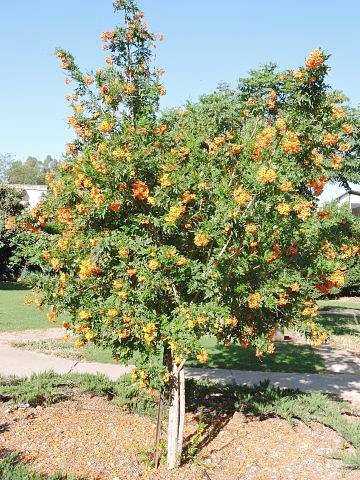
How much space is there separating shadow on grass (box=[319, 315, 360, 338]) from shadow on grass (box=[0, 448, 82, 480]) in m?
9.52

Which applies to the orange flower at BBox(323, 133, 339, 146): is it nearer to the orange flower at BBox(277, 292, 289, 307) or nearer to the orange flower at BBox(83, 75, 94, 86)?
the orange flower at BBox(277, 292, 289, 307)

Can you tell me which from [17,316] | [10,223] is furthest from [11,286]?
[10,223]

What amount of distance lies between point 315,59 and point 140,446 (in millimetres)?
4784

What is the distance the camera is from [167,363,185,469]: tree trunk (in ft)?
17.6

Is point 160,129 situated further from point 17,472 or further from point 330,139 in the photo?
point 17,472

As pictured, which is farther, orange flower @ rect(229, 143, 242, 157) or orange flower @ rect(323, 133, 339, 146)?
orange flower @ rect(323, 133, 339, 146)

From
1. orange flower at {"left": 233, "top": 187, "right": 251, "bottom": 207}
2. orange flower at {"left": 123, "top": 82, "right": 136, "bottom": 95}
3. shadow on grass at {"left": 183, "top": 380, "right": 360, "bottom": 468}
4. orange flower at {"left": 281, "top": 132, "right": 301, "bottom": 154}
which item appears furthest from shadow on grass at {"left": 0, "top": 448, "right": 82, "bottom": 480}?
orange flower at {"left": 123, "top": 82, "right": 136, "bottom": 95}

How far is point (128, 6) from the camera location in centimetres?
551

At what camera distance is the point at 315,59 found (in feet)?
16.2

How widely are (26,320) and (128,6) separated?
11.5 metres

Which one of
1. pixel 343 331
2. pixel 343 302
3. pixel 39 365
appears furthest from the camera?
pixel 343 302

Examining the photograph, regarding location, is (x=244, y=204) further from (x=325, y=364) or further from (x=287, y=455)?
(x=325, y=364)

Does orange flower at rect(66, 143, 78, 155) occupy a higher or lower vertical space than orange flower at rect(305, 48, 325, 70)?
lower

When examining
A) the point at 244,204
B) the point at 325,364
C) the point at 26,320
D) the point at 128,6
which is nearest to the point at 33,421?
the point at 244,204
